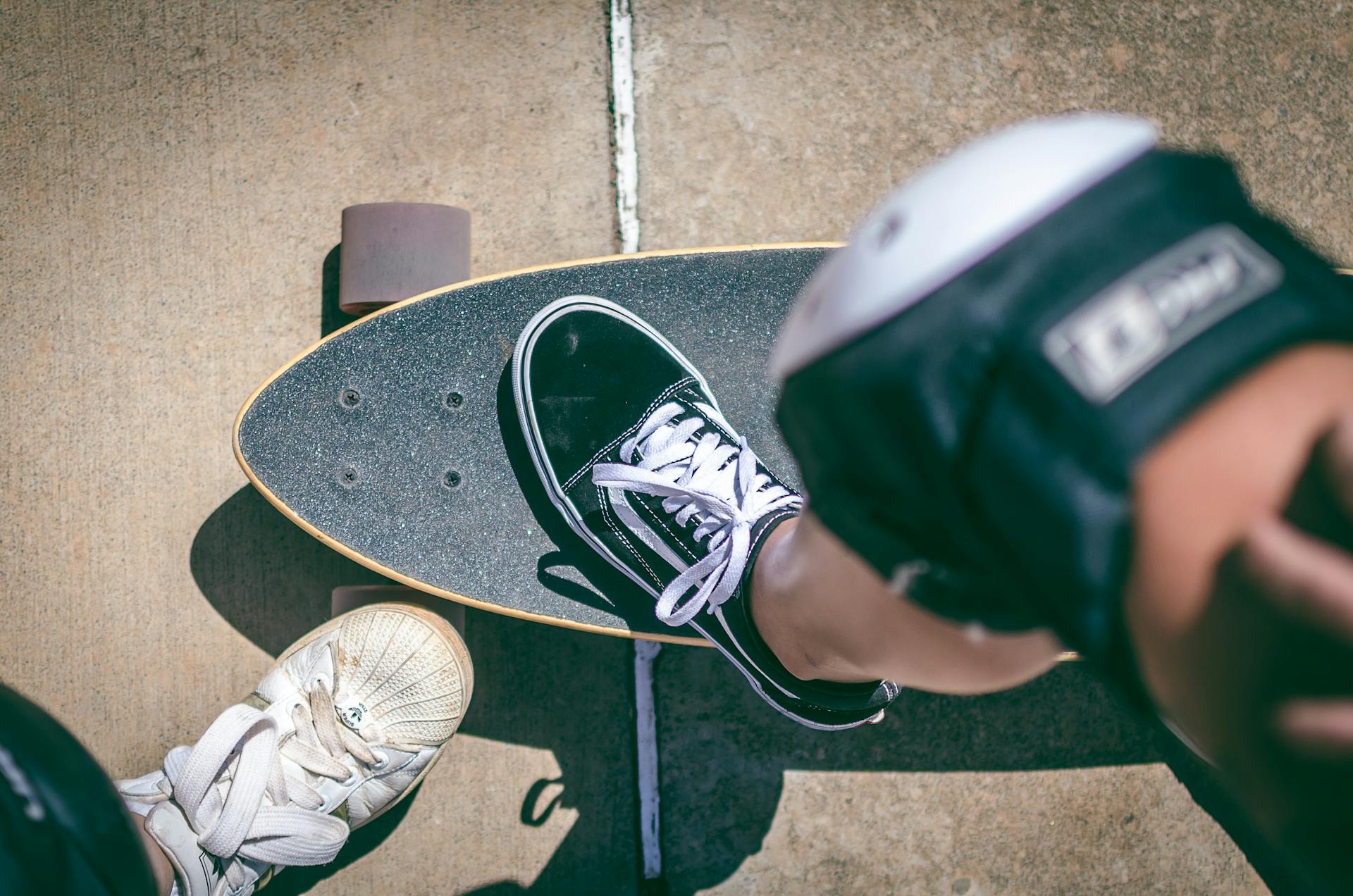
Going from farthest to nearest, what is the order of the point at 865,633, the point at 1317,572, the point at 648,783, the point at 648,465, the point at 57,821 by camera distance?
1. the point at 648,783
2. the point at 648,465
3. the point at 865,633
4. the point at 57,821
5. the point at 1317,572

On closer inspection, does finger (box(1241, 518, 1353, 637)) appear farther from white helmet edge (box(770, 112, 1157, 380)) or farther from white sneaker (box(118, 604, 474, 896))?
white sneaker (box(118, 604, 474, 896))

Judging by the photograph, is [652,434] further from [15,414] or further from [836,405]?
[15,414]

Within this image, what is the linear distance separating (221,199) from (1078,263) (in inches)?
57.6

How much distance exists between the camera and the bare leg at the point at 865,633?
0.67 m

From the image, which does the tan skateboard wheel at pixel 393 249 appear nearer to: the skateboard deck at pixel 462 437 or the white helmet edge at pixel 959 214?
the skateboard deck at pixel 462 437

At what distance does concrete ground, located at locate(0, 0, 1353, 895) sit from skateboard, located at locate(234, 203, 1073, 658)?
0.14m

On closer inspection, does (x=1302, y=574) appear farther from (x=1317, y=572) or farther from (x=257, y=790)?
(x=257, y=790)

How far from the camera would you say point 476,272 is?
1389 mm

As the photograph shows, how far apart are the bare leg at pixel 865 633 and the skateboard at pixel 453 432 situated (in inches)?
12.2

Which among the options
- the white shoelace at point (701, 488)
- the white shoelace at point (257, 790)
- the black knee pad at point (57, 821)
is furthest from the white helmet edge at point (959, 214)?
the white shoelace at point (257, 790)

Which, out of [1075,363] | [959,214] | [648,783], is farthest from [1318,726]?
[648,783]

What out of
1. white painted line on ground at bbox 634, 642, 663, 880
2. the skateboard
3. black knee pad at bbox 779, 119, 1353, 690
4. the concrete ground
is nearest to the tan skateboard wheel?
the skateboard

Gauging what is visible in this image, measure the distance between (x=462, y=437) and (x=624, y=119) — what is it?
27.2 inches

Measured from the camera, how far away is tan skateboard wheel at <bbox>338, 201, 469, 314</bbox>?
1242 mm
